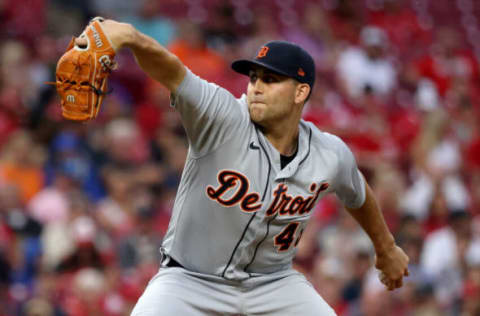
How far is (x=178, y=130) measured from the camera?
27.7 ft

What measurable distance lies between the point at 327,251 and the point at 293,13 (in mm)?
4260

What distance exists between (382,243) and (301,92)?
1.03 m

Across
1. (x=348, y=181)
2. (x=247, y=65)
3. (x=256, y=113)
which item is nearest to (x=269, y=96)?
(x=256, y=113)

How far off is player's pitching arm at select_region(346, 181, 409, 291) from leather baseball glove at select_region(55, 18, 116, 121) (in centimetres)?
172

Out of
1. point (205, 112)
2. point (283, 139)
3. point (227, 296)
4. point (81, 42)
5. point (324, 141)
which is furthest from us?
point (324, 141)

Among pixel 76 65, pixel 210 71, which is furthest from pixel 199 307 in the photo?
pixel 210 71

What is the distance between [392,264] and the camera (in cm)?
463

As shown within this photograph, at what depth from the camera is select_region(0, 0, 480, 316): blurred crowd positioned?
22.5 feet

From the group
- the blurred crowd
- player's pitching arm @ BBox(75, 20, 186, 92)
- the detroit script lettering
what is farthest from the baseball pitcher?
the blurred crowd

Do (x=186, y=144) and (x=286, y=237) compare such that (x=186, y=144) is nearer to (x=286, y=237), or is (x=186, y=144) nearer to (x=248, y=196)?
(x=286, y=237)

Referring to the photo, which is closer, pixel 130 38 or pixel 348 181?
pixel 130 38

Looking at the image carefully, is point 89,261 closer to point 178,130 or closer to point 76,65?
point 178,130

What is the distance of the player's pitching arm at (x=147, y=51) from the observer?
135 inches

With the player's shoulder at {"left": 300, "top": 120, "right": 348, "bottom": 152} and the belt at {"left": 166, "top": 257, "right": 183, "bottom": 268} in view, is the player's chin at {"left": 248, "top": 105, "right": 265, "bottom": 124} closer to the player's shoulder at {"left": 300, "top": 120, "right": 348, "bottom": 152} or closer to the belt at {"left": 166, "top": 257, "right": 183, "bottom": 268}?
the player's shoulder at {"left": 300, "top": 120, "right": 348, "bottom": 152}
